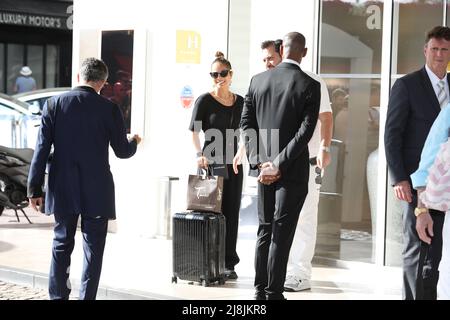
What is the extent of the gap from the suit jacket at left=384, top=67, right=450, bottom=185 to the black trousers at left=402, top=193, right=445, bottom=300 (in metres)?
0.25

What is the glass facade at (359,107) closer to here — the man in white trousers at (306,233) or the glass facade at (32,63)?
the man in white trousers at (306,233)

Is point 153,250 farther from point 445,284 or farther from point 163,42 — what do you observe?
point 445,284

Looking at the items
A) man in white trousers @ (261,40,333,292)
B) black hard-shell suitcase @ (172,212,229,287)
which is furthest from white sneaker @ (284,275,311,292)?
black hard-shell suitcase @ (172,212,229,287)

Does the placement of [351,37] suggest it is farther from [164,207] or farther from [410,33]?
[164,207]

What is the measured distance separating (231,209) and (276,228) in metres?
1.92

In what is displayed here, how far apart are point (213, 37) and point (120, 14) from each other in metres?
1.42

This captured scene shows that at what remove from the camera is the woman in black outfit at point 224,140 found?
28.7 feet

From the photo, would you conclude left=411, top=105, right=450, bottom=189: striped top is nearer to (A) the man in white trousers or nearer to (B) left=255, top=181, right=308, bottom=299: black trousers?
(B) left=255, top=181, right=308, bottom=299: black trousers

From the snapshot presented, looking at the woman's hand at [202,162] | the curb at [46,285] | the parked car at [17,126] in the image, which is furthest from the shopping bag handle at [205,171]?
the parked car at [17,126]

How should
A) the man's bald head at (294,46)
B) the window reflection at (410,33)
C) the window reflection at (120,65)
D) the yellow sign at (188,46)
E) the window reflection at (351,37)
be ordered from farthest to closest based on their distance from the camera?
the window reflection at (120,65)
the yellow sign at (188,46)
the window reflection at (351,37)
the window reflection at (410,33)
the man's bald head at (294,46)

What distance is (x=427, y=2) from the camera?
30.7 ft

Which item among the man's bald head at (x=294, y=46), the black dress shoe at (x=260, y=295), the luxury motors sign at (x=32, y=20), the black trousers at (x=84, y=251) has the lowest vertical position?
the black dress shoe at (x=260, y=295)

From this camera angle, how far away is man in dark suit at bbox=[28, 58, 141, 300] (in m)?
6.94

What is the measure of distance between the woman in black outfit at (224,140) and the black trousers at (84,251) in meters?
1.92
